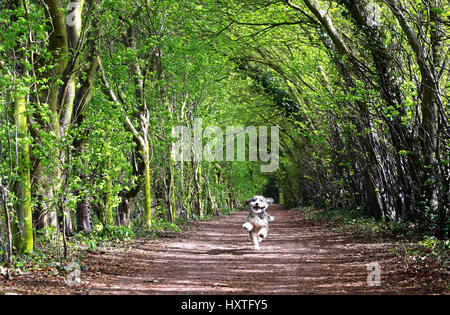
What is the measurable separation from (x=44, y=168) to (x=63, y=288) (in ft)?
11.6

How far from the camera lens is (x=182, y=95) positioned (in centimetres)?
2408

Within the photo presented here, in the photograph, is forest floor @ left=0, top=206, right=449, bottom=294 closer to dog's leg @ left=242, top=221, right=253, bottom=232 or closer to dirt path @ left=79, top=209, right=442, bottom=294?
dirt path @ left=79, top=209, right=442, bottom=294

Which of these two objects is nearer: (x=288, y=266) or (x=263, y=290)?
(x=263, y=290)

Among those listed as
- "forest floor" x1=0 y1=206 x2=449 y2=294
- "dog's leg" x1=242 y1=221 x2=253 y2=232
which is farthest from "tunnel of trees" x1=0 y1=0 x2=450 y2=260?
"dog's leg" x1=242 y1=221 x2=253 y2=232

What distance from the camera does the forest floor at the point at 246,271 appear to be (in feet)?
24.0

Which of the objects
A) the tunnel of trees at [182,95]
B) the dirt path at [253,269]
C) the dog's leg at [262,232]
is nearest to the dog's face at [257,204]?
the dog's leg at [262,232]

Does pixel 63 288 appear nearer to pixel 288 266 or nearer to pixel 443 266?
pixel 288 266

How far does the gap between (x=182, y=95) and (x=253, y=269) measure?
1544cm

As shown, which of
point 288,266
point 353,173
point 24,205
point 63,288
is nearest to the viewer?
point 63,288

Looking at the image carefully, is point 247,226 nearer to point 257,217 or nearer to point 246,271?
point 257,217

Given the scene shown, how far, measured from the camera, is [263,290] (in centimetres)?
742

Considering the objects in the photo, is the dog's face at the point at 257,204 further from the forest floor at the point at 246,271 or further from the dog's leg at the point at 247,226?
the forest floor at the point at 246,271

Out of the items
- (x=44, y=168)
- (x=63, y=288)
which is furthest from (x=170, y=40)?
(x=63, y=288)

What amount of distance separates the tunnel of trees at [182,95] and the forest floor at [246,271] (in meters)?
1.25
